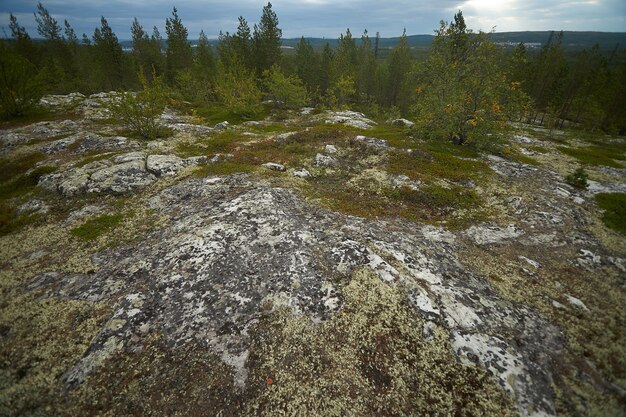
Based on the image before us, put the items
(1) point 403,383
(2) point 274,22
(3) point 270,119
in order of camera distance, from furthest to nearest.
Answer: (2) point 274,22 → (3) point 270,119 → (1) point 403,383

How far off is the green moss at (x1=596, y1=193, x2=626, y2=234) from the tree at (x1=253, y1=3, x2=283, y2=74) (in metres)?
64.0

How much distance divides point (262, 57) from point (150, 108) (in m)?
46.9

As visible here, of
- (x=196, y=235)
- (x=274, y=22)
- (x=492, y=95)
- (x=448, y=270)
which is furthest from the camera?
(x=274, y=22)

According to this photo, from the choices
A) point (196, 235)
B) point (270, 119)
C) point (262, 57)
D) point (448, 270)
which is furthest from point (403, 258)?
point (262, 57)

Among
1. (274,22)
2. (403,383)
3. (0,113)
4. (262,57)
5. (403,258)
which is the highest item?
(274,22)

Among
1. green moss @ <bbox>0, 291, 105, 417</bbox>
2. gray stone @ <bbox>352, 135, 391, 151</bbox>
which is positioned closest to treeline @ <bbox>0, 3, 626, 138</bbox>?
gray stone @ <bbox>352, 135, 391, 151</bbox>

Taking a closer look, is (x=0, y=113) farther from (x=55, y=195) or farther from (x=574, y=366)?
(x=574, y=366)

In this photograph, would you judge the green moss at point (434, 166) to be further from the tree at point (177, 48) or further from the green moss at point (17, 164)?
the tree at point (177, 48)

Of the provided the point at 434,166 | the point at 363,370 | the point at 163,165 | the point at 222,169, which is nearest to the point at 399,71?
the point at 434,166

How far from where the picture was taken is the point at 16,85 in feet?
117

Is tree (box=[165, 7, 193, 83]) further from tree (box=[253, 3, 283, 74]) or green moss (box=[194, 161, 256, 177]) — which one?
green moss (box=[194, 161, 256, 177])

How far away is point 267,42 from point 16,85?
46.4 meters

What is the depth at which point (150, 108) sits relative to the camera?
27688 mm

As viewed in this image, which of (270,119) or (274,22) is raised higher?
(274,22)
